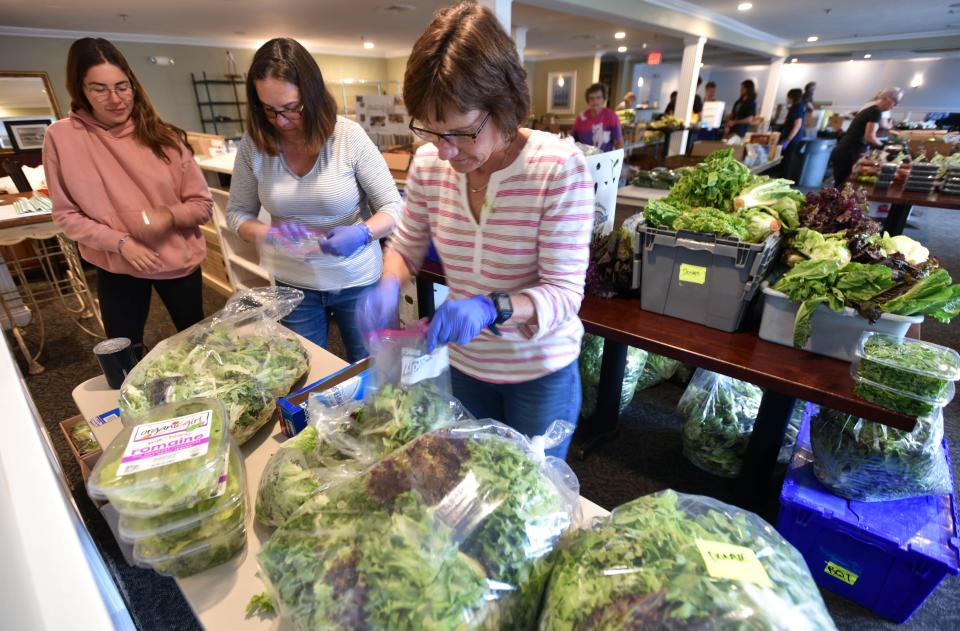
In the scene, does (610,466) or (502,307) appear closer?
(502,307)

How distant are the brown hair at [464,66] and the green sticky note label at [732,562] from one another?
31.6 inches

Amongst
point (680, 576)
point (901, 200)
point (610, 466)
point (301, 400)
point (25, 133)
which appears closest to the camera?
point (680, 576)

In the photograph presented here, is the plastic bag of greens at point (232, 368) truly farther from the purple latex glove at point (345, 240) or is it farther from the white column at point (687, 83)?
the white column at point (687, 83)

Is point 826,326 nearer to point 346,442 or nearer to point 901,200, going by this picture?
point 346,442

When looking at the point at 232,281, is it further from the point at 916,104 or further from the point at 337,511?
the point at 916,104

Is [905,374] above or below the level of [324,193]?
below

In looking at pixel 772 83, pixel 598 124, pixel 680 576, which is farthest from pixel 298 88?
pixel 772 83

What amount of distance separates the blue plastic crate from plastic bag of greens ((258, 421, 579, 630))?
53.3 inches

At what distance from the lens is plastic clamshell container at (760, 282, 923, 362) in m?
1.38

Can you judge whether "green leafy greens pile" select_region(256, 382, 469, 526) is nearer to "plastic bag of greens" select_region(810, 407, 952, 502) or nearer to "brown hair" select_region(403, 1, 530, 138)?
"brown hair" select_region(403, 1, 530, 138)

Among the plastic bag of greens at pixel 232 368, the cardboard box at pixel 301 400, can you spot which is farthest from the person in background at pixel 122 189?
the cardboard box at pixel 301 400

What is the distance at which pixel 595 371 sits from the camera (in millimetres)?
2375

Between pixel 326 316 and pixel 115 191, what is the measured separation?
33.0 inches

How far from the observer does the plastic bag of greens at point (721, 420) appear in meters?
2.07
